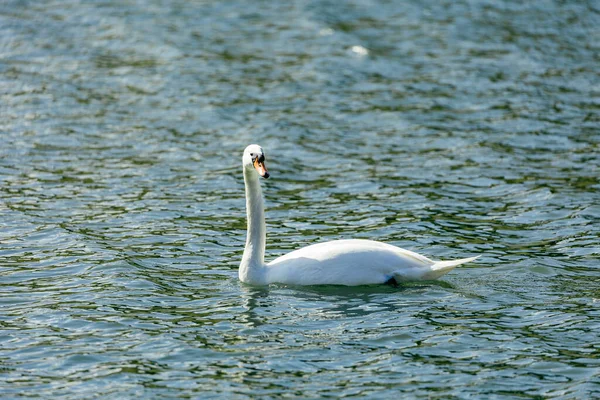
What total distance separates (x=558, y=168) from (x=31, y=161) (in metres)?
8.30

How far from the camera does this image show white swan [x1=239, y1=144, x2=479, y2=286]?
36.8 ft

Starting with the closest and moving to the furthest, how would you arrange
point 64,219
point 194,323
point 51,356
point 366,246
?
point 51,356
point 194,323
point 366,246
point 64,219

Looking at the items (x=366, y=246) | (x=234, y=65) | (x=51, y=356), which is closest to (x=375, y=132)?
(x=234, y=65)

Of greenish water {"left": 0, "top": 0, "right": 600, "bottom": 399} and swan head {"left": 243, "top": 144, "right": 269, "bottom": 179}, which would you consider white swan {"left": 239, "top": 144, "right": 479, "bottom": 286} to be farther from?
greenish water {"left": 0, "top": 0, "right": 600, "bottom": 399}

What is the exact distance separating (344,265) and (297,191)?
4.44 metres

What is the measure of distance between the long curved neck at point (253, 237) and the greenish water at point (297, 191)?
0.29 meters

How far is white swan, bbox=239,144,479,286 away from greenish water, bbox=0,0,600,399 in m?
0.15

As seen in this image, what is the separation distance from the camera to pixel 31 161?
1683 cm

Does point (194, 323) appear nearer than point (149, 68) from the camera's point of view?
Yes

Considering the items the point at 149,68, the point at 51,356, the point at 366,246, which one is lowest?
the point at 51,356

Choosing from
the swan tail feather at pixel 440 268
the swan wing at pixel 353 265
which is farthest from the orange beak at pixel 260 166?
the swan tail feather at pixel 440 268

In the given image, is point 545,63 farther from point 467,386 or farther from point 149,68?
point 467,386

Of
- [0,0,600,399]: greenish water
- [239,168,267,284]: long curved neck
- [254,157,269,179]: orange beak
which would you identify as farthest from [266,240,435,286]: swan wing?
[254,157,269,179]: orange beak

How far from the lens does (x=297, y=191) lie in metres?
15.6
